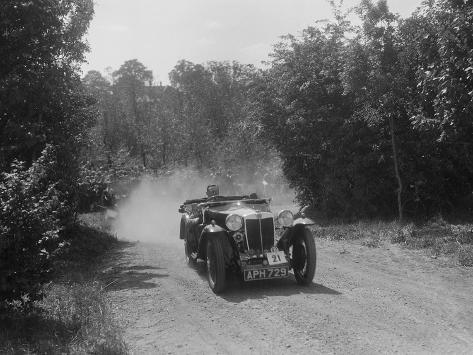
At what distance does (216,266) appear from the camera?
25.8ft

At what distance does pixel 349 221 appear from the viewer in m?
15.4

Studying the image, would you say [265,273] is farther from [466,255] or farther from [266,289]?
[466,255]

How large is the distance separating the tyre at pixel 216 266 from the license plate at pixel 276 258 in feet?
2.52

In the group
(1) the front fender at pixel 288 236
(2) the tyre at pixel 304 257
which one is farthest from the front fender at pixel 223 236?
(2) the tyre at pixel 304 257

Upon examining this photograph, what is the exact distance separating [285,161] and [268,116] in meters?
1.88

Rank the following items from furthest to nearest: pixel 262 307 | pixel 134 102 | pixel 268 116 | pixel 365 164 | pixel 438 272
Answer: pixel 134 102 → pixel 268 116 → pixel 365 164 → pixel 438 272 → pixel 262 307

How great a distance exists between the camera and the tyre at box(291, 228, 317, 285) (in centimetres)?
807

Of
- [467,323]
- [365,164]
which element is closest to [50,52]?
[365,164]

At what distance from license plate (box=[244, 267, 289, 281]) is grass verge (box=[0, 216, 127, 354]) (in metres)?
2.22

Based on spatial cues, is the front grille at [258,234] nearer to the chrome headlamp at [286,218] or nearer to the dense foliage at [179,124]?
the chrome headlamp at [286,218]

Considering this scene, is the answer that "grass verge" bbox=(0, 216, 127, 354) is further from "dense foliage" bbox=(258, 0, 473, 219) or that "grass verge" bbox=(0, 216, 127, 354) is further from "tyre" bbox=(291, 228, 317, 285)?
"dense foliage" bbox=(258, 0, 473, 219)

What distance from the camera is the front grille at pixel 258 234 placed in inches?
324

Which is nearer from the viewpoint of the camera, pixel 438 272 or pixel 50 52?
pixel 438 272

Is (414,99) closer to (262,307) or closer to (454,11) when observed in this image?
(454,11)
